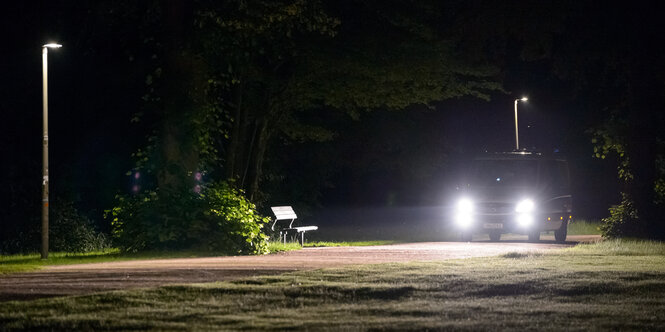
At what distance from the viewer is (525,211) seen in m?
27.9

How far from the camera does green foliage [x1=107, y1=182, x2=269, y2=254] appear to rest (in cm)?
2262

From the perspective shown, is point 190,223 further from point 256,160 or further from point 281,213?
point 256,160

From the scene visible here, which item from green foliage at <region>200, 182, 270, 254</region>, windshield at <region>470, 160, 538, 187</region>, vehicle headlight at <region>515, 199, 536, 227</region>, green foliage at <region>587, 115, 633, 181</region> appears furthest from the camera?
windshield at <region>470, 160, 538, 187</region>

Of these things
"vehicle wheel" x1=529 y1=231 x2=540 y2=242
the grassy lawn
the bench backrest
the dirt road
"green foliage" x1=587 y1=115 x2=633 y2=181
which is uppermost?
"green foliage" x1=587 y1=115 x2=633 y2=181

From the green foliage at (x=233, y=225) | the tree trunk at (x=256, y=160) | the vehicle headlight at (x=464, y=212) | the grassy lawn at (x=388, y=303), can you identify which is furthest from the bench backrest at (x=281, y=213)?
the grassy lawn at (x=388, y=303)

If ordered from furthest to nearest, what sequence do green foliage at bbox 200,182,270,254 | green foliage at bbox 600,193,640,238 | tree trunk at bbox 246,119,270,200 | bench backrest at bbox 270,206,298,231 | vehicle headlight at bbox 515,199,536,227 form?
1. tree trunk at bbox 246,119,270,200
2. vehicle headlight at bbox 515,199,536,227
3. bench backrest at bbox 270,206,298,231
4. green foliage at bbox 600,193,640,238
5. green foliage at bbox 200,182,270,254

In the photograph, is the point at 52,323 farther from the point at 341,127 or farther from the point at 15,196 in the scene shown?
the point at 341,127

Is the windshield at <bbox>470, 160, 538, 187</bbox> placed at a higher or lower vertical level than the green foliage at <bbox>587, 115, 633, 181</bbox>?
lower

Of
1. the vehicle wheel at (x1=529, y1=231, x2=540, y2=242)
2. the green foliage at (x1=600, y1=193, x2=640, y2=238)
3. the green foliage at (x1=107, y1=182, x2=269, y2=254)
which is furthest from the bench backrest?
the green foliage at (x1=600, y1=193, x2=640, y2=238)

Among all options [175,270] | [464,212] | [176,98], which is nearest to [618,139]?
[464,212]

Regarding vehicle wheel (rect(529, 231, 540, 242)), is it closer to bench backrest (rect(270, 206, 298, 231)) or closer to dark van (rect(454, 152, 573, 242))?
dark van (rect(454, 152, 573, 242))

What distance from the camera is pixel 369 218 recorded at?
200 ft

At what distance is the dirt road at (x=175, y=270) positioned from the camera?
567 inches

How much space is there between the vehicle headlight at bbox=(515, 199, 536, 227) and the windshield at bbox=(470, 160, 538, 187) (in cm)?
53
